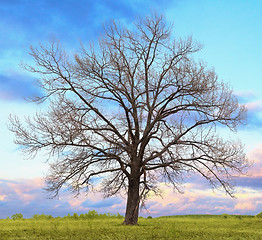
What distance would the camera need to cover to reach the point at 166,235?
46.5 ft

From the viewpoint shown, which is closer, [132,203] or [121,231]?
[121,231]

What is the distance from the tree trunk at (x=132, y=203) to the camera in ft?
65.0

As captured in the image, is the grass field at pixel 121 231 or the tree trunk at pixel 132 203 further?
the tree trunk at pixel 132 203

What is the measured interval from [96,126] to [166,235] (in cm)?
816

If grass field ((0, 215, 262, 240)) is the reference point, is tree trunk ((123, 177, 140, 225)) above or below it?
above

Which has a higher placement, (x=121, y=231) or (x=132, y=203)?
(x=132, y=203)

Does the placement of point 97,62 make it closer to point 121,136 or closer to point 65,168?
point 121,136

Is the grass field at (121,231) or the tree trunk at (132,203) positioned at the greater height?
the tree trunk at (132,203)

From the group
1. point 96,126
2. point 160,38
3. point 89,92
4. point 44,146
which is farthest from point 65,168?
point 160,38

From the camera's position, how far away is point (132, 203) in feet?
65.6

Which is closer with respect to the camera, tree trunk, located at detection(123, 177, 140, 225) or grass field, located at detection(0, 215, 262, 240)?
grass field, located at detection(0, 215, 262, 240)

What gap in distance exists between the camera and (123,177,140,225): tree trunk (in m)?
19.8

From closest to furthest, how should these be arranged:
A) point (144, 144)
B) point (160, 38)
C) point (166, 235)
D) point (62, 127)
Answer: point (166, 235) < point (62, 127) < point (144, 144) < point (160, 38)

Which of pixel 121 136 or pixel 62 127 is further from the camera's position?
pixel 121 136
